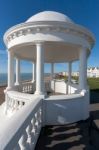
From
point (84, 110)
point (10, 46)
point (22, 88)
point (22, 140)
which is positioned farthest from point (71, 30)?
point (22, 88)

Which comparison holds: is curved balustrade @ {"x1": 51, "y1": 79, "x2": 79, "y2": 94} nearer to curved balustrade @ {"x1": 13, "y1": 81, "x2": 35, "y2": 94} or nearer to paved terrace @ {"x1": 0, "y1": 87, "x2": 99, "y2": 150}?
curved balustrade @ {"x1": 13, "y1": 81, "x2": 35, "y2": 94}

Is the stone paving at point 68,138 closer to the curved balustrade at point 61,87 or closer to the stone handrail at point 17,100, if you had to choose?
the stone handrail at point 17,100

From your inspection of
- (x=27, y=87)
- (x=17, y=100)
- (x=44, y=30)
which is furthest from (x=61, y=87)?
(x=44, y=30)

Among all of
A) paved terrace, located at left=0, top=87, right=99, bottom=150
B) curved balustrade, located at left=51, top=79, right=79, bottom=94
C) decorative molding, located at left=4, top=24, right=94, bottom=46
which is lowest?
paved terrace, located at left=0, top=87, right=99, bottom=150

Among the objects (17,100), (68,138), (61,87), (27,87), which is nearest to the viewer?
(68,138)

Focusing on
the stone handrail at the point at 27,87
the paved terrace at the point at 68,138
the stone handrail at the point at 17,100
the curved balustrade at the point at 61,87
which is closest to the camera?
the paved terrace at the point at 68,138

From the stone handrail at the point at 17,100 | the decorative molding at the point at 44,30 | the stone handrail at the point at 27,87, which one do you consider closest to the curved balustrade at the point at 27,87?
the stone handrail at the point at 27,87

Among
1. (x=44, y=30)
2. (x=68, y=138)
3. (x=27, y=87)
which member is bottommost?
(x=68, y=138)

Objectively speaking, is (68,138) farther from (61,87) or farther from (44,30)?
(61,87)

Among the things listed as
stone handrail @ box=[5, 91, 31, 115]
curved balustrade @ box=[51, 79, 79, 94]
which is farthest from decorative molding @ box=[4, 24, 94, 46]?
curved balustrade @ box=[51, 79, 79, 94]

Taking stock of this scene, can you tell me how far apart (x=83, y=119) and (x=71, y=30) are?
3.78 meters

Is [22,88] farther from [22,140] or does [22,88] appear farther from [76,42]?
[22,140]

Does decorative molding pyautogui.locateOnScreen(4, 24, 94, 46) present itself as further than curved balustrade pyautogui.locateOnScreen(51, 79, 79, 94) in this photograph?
No

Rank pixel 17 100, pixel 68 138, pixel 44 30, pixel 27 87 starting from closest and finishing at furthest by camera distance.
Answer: pixel 68 138 → pixel 44 30 → pixel 17 100 → pixel 27 87
